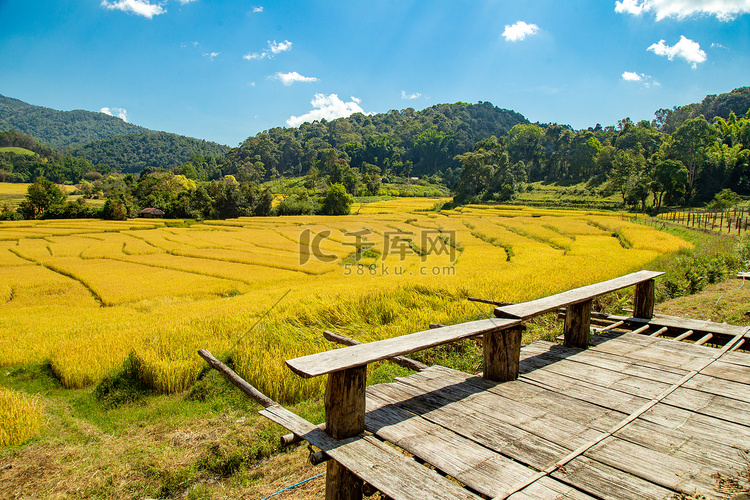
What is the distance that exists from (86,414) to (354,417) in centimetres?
432

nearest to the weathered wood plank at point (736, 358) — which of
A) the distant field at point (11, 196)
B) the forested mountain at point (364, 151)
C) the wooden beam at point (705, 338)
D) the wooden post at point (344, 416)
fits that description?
the wooden beam at point (705, 338)

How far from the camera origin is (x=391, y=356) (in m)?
2.43

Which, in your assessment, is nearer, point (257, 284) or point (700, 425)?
point (700, 425)

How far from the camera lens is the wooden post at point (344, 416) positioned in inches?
87.4

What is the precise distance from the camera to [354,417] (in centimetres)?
238

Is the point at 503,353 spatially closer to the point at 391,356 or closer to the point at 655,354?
the point at 391,356

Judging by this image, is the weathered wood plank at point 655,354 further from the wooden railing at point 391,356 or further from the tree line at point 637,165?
the tree line at point 637,165

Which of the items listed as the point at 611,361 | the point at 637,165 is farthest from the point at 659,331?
the point at 637,165

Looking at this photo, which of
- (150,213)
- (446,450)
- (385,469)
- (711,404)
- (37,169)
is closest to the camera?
(385,469)

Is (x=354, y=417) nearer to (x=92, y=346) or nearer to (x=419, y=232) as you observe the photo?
(x=92, y=346)

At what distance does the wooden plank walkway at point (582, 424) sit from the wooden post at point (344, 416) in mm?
178

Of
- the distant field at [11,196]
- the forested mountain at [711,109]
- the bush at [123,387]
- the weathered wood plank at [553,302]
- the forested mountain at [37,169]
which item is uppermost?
the forested mountain at [711,109]

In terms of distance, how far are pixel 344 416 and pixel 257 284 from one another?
39.9ft

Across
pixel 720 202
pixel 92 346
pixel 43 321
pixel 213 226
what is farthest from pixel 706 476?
pixel 720 202
